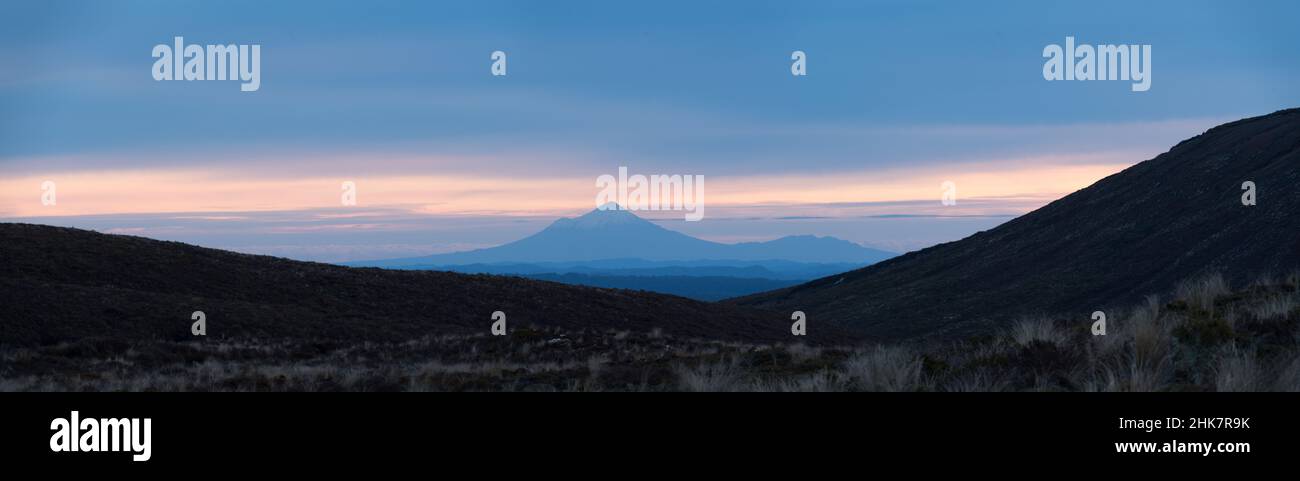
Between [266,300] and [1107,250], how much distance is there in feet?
222

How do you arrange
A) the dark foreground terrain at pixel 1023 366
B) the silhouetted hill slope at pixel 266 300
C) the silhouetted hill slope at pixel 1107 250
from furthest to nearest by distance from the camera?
the silhouetted hill slope at pixel 1107 250, the silhouetted hill slope at pixel 266 300, the dark foreground terrain at pixel 1023 366

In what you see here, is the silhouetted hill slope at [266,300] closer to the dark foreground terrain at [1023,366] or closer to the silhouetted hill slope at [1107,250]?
the silhouetted hill slope at [1107,250]

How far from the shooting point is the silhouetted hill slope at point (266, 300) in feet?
126

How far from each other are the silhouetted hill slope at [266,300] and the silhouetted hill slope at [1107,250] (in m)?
16.6

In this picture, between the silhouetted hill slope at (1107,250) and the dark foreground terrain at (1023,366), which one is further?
the silhouetted hill slope at (1107,250)

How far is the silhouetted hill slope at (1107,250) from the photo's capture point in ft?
243

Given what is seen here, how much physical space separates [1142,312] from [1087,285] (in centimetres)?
6845

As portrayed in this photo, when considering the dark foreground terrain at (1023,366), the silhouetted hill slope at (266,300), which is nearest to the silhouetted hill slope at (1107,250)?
the silhouetted hill slope at (266,300)

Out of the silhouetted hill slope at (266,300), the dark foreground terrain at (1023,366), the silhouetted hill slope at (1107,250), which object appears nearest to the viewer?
the dark foreground terrain at (1023,366)

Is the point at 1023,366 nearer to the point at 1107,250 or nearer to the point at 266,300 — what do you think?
the point at 266,300

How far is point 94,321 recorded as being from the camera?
122 ft

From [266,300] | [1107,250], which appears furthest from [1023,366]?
[1107,250]

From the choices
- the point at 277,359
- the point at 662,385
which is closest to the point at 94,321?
the point at 277,359

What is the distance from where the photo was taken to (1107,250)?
86.9 metres
